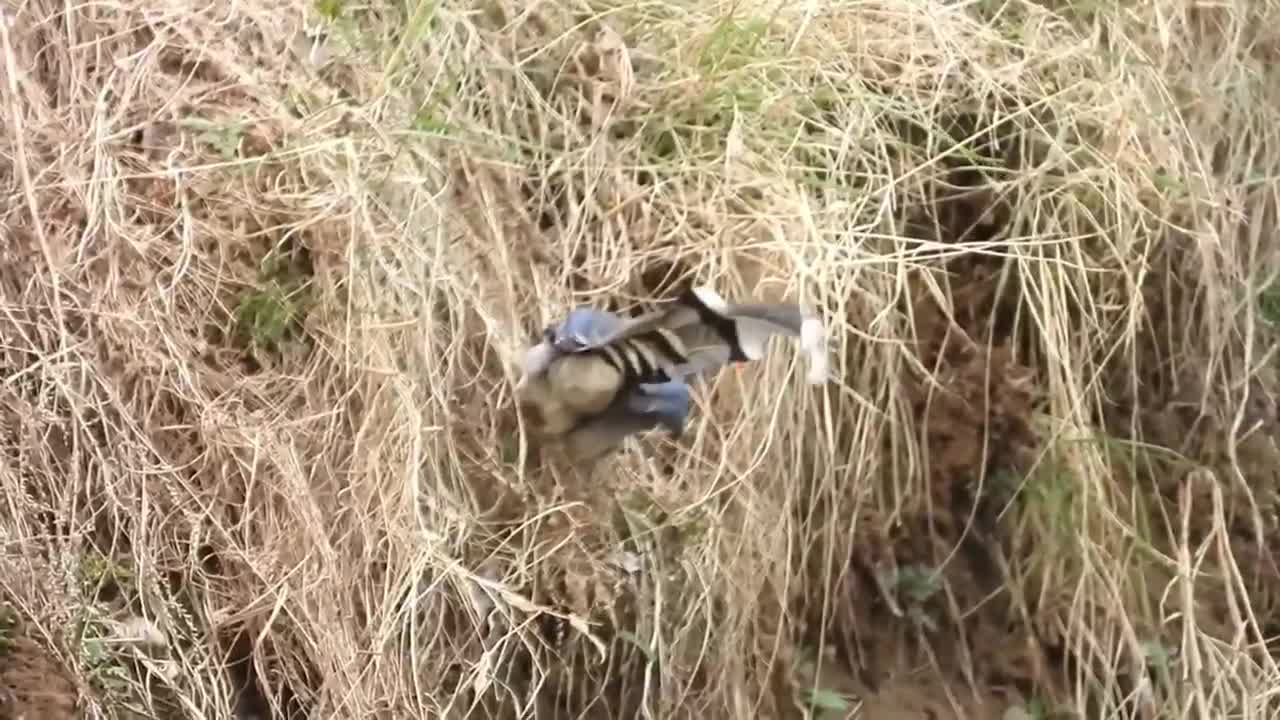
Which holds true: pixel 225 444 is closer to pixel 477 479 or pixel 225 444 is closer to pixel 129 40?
pixel 477 479

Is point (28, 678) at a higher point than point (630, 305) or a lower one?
lower

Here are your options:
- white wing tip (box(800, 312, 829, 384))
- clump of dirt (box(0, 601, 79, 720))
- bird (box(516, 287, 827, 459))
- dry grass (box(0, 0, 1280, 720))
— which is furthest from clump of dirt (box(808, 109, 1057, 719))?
clump of dirt (box(0, 601, 79, 720))

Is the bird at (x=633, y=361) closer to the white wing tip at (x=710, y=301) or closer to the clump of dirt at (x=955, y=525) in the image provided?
the white wing tip at (x=710, y=301)

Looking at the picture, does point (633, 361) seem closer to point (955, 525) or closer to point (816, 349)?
point (816, 349)

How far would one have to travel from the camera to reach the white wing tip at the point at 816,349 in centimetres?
95

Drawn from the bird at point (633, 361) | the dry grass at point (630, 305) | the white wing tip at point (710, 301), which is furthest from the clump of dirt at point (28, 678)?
the white wing tip at point (710, 301)

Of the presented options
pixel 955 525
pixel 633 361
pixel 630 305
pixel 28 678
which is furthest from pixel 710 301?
pixel 28 678

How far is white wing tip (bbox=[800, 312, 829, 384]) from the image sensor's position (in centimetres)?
95

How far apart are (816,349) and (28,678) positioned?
63 cm

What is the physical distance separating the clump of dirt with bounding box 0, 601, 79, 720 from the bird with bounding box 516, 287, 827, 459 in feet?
1.28

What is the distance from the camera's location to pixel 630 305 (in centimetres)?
96

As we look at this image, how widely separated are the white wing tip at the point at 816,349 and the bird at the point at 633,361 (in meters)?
0.09

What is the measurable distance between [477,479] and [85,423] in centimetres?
28

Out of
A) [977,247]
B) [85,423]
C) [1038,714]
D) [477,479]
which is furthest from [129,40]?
[1038,714]
